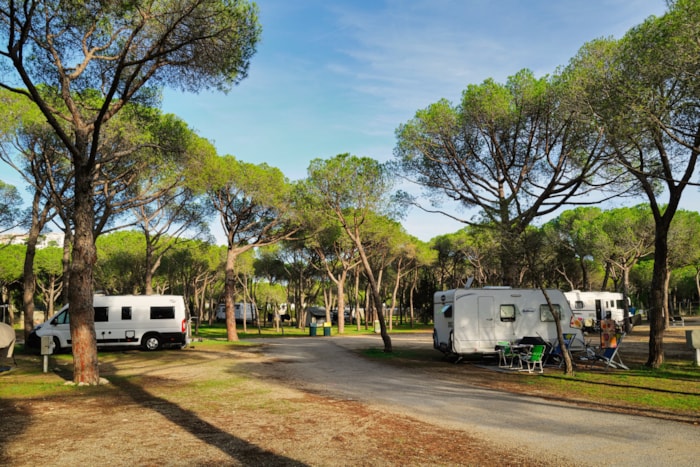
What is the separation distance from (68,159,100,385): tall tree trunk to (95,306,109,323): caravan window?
8849 mm

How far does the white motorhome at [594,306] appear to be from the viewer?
26.7 m

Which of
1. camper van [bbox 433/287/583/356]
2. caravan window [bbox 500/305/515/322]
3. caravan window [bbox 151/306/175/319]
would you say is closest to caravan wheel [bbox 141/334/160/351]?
caravan window [bbox 151/306/175/319]

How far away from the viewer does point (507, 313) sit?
537 inches

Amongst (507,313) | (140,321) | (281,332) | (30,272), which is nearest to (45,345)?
(140,321)

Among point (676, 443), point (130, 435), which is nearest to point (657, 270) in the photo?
point (676, 443)

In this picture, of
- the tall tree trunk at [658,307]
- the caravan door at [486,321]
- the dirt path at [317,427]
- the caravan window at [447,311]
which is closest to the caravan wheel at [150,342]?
the dirt path at [317,427]

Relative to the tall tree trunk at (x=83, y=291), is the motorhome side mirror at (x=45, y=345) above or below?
below

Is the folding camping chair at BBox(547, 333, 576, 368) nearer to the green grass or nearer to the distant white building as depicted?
the green grass

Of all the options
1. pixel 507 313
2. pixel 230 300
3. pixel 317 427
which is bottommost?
pixel 317 427

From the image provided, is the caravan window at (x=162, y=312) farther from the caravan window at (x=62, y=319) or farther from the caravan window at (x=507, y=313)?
the caravan window at (x=507, y=313)

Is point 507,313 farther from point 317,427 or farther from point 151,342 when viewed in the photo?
point 151,342

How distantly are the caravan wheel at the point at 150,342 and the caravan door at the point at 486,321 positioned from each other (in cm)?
1134

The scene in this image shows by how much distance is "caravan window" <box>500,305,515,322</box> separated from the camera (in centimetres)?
1361

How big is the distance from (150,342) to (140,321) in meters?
0.83
